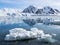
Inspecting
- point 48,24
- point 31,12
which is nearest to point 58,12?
point 31,12

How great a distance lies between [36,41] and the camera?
12.8 metres

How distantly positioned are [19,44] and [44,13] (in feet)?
87.5

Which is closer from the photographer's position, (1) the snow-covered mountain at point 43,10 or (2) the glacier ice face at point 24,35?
(2) the glacier ice face at point 24,35

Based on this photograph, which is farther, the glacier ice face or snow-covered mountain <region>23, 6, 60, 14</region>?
snow-covered mountain <region>23, 6, 60, 14</region>

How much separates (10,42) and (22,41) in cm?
89

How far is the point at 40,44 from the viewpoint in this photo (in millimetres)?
12016

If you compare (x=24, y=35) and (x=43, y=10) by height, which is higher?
(x=43, y=10)

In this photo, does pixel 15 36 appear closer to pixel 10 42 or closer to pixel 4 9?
pixel 10 42

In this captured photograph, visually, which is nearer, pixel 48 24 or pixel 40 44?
pixel 40 44

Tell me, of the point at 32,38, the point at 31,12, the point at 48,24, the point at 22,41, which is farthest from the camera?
the point at 31,12

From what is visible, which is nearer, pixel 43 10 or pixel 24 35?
pixel 24 35

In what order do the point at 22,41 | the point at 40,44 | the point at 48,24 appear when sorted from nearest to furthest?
the point at 40,44, the point at 22,41, the point at 48,24

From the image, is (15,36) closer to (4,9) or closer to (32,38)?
(32,38)

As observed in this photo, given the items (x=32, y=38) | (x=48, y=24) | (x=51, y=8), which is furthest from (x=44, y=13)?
(x=32, y=38)
